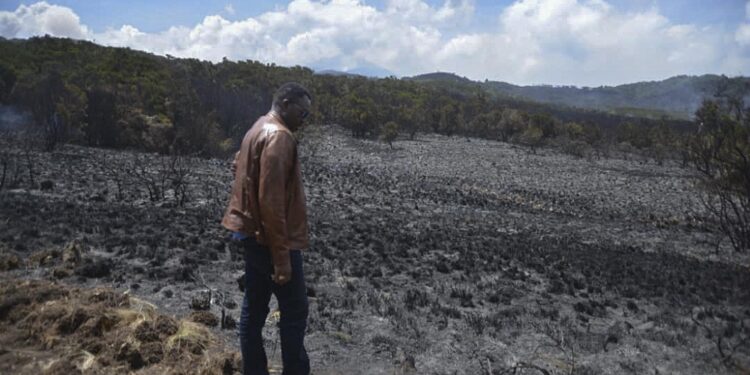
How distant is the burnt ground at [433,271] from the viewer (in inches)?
183

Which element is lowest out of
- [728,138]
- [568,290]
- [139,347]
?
[568,290]

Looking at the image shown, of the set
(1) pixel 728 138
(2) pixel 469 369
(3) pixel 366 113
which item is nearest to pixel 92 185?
(2) pixel 469 369

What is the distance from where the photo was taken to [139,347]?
353 centimetres

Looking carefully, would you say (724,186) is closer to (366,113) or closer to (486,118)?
(366,113)

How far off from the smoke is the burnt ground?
20.5ft

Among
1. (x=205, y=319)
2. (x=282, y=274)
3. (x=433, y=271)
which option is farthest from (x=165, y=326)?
(x=433, y=271)

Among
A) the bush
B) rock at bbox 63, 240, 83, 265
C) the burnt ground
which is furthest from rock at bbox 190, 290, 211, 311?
the bush

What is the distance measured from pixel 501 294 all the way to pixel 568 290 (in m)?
1.16

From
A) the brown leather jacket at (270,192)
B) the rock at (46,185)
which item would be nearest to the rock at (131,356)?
the brown leather jacket at (270,192)

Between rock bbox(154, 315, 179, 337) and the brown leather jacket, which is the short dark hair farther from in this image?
rock bbox(154, 315, 179, 337)

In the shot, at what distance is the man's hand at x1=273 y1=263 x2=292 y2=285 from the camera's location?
272cm

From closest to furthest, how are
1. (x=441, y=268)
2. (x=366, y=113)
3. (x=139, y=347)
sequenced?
(x=139, y=347) → (x=441, y=268) → (x=366, y=113)

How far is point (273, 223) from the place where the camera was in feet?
8.88

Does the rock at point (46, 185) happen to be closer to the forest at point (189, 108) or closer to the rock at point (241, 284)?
the forest at point (189, 108)
